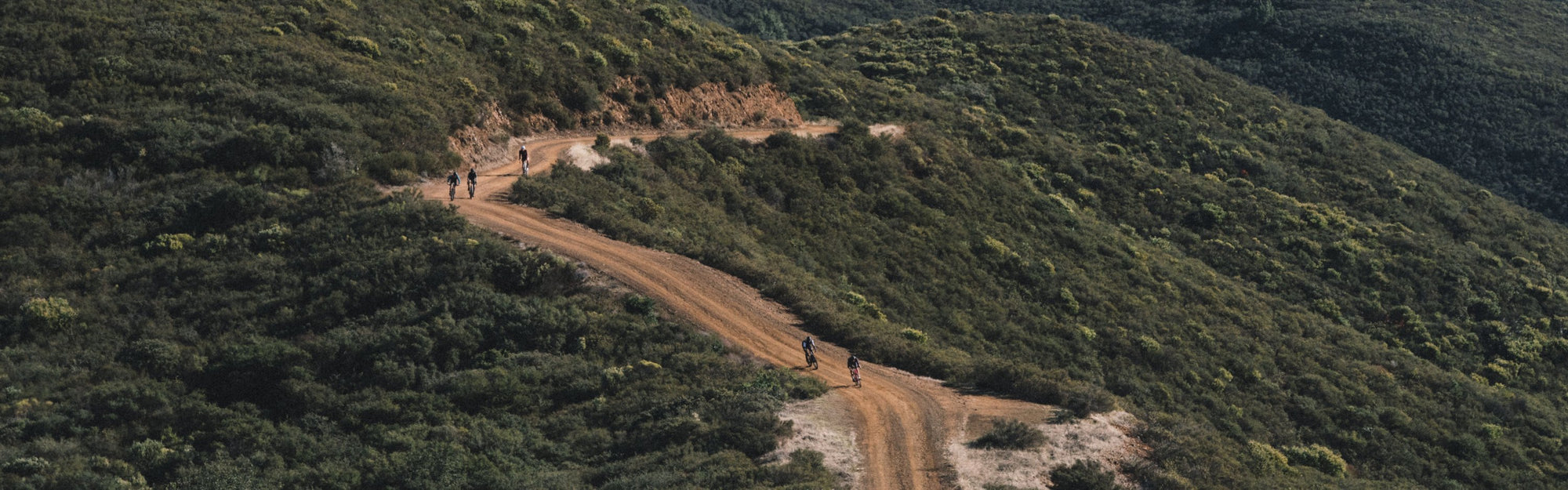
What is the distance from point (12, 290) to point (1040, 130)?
56.4 meters

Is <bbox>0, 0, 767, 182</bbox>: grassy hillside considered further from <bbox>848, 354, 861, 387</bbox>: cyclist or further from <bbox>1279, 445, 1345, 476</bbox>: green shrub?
<bbox>1279, 445, 1345, 476</bbox>: green shrub

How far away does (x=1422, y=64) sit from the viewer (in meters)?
100

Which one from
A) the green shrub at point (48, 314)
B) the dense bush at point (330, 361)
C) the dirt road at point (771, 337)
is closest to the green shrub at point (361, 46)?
the dirt road at point (771, 337)

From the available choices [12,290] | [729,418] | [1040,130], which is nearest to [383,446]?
[729,418]

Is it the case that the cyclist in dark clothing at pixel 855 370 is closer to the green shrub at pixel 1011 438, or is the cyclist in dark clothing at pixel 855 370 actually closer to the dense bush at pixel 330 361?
the dense bush at pixel 330 361

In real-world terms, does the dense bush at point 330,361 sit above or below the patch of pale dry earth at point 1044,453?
above

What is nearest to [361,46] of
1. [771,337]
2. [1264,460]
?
[771,337]

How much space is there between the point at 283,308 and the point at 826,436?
614 inches

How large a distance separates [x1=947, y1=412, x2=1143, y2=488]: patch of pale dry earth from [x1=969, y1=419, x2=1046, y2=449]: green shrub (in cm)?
14

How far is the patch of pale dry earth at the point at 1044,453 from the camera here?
77.6 feet

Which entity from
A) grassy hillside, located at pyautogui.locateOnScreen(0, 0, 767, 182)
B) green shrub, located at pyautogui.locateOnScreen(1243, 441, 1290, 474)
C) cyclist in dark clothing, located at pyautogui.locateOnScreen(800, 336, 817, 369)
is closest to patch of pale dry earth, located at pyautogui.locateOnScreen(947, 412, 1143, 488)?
cyclist in dark clothing, located at pyautogui.locateOnScreen(800, 336, 817, 369)

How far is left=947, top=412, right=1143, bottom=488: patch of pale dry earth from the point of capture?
23.7 metres

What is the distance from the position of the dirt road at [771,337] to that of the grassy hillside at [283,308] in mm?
1348

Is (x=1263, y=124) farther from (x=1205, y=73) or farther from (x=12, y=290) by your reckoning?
(x=12, y=290)
